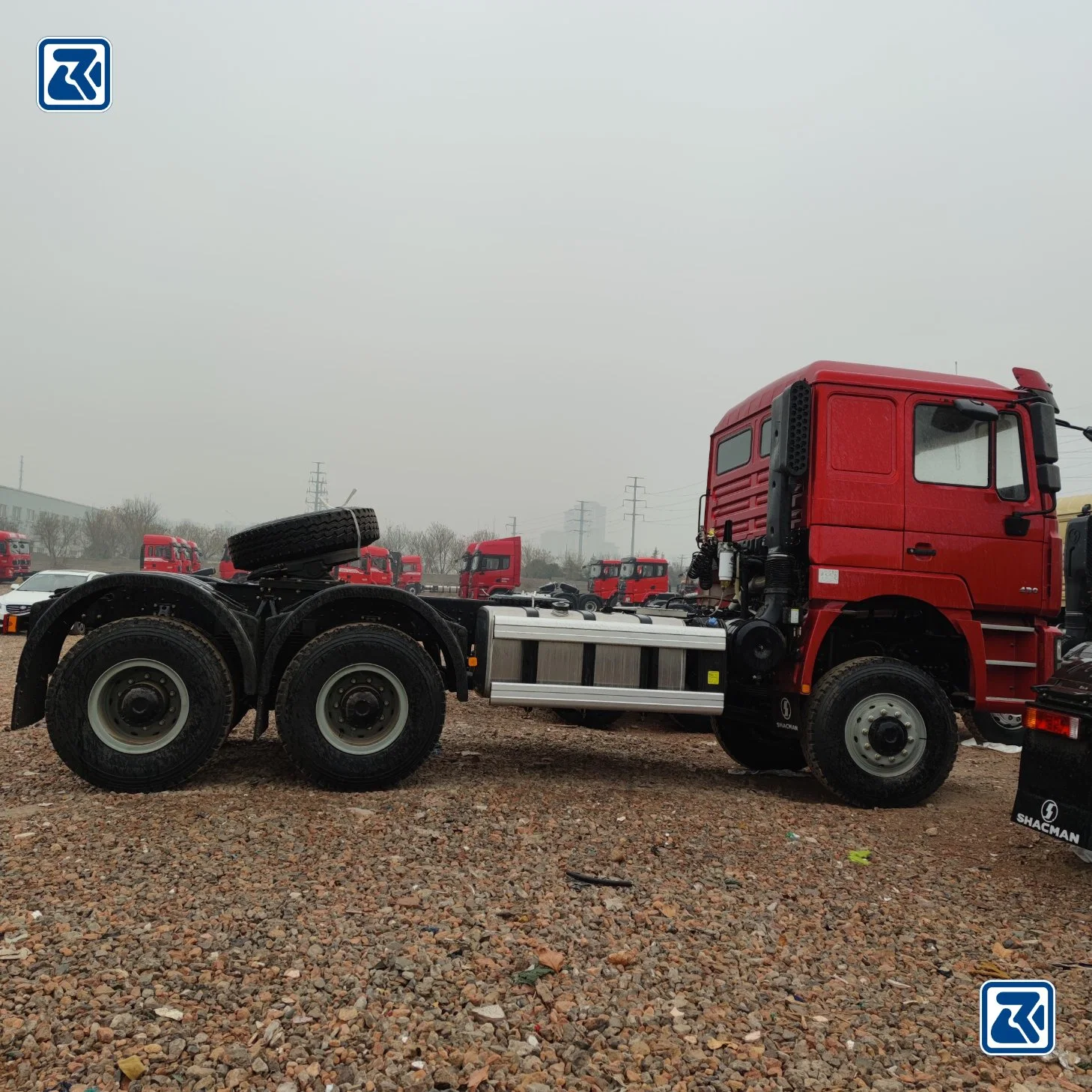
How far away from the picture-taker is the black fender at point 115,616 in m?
5.71

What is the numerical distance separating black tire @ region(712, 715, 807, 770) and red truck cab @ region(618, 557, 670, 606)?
23102 mm

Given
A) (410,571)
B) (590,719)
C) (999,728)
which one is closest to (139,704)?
(590,719)

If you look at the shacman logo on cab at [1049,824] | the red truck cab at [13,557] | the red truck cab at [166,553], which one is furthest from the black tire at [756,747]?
the red truck cab at [13,557]

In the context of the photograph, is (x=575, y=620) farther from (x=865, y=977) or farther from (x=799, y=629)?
(x=865, y=977)

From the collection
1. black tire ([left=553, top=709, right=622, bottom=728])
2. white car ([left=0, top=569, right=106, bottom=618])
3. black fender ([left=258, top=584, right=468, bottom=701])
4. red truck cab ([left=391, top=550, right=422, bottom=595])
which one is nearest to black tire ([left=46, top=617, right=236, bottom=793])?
black fender ([left=258, top=584, right=468, bottom=701])

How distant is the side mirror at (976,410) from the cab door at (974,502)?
0.08 metres

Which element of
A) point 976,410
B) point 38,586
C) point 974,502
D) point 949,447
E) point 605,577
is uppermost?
point 976,410

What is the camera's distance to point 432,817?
522 centimetres

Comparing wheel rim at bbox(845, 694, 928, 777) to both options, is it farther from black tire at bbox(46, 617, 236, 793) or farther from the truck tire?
black tire at bbox(46, 617, 236, 793)

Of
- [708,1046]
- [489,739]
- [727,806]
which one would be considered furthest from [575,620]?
[708,1046]

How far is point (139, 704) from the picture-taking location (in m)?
5.60

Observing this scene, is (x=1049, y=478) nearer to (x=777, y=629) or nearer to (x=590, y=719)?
(x=777, y=629)

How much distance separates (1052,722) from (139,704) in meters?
5.47

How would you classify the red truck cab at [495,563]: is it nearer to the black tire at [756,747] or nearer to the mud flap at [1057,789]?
the black tire at [756,747]
